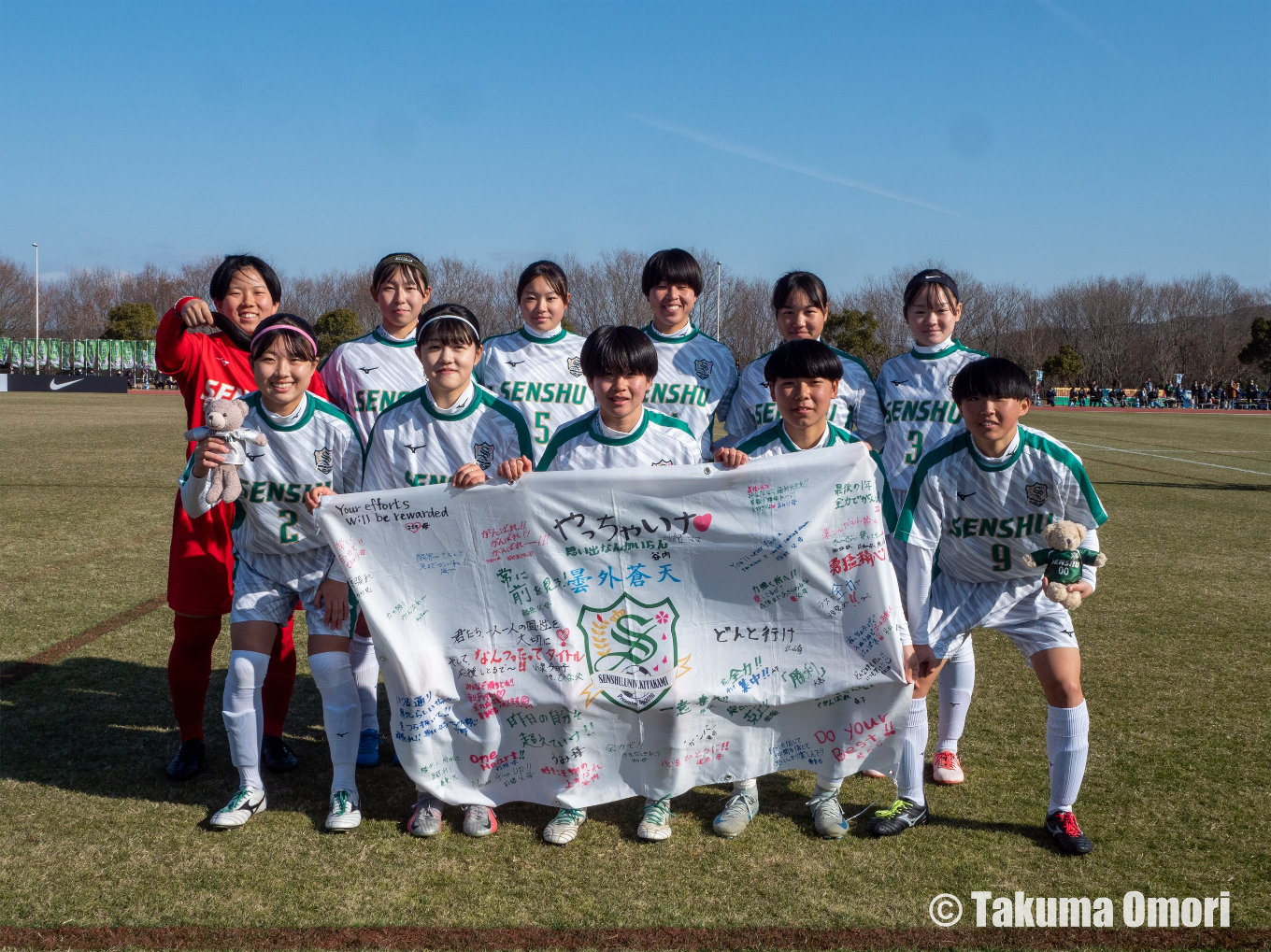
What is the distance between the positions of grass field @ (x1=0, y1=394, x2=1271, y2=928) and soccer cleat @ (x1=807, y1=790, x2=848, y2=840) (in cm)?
5

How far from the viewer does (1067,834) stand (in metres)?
3.69

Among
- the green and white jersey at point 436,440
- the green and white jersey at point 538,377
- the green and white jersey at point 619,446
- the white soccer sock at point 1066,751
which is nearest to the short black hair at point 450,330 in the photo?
the green and white jersey at point 436,440

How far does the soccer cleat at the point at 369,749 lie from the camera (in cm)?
459

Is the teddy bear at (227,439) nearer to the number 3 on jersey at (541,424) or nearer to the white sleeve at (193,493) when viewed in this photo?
the white sleeve at (193,493)

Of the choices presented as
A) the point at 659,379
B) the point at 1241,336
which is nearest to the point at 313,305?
the point at 659,379

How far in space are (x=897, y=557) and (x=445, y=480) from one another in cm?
204

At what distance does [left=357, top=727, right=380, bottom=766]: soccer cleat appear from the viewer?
15.1 ft

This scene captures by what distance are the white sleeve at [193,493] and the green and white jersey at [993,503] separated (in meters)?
2.82

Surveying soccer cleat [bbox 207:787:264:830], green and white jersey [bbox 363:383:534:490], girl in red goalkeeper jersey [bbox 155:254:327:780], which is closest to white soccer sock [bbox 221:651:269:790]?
soccer cleat [bbox 207:787:264:830]

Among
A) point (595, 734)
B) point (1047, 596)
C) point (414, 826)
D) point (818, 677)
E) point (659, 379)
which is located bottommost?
point (414, 826)

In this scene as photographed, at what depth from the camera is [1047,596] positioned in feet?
11.6

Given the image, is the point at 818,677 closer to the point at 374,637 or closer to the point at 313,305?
the point at 374,637

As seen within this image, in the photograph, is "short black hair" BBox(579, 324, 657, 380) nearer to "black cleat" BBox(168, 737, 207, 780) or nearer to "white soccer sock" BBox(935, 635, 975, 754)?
"white soccer sock" BBox(935, 635, 975, 754)

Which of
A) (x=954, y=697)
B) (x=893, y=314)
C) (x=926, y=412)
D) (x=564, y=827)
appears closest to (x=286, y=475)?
(x=564, y=827)
